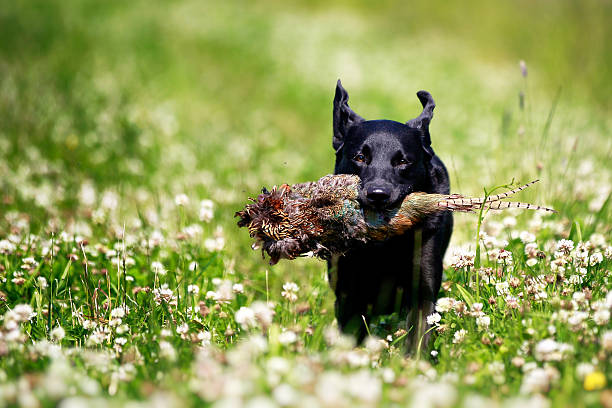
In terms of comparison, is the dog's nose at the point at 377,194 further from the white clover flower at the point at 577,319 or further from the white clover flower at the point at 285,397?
the white clover flower at the point at 285,397

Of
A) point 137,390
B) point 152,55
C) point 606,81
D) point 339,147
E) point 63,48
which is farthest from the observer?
point 152,55

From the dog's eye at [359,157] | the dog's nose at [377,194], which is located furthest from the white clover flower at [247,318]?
the dog's eye at [359,157]

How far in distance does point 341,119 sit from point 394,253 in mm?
1029

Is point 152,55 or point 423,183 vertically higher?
point 152,55

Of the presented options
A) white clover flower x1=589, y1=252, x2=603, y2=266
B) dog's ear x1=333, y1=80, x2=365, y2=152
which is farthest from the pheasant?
dog's ear x1=333, y1=80, x2=365, y2=152

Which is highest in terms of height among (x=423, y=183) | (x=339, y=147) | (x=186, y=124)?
(x=186, y=124)

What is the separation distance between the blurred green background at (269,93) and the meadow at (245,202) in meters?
0.06

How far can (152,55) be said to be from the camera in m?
13.2

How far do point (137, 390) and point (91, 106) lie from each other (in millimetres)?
7381

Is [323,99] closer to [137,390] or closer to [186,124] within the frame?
[186,124]

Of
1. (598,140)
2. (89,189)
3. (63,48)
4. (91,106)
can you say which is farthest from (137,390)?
(63,48)

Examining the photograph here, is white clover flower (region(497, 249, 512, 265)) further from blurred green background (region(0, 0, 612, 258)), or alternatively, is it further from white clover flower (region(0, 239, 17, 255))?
white clover flower (region(0, 239, 17, 255))

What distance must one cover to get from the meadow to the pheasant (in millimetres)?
309

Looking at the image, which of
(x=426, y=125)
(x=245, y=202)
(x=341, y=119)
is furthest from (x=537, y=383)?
(x=245, y=202)
